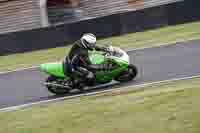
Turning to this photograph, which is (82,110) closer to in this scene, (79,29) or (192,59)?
(192,59)

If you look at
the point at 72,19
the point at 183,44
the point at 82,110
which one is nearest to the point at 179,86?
the point at 82,110

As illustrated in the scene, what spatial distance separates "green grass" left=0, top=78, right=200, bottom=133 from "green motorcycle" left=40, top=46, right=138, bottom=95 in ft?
3.32

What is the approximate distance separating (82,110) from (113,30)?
10411mm

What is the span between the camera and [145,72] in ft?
48.9

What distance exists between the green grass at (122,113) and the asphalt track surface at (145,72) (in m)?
1.18

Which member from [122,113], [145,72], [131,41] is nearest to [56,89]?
[145,72]

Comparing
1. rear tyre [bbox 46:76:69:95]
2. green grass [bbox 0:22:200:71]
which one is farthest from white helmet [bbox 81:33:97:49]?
green grass [bbox 0:22:200:71]

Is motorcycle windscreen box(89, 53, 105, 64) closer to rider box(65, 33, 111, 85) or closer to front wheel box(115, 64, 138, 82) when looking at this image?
rider box(65, 33, 111, 85)

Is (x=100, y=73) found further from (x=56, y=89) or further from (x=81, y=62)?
(x=56, y=89)

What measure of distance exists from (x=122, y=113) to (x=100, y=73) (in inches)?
153

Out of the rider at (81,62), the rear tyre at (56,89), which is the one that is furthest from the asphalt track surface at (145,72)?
the rider at (81,62)

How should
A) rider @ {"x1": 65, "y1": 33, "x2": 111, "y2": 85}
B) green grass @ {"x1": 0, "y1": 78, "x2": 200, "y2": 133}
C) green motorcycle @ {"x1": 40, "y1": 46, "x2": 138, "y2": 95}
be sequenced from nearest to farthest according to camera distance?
1. green grass @ {"x1": 0, "y1": 78, "x2": 200, "y2": 133}
2. rider @ {"x1": 65, "y1": 33, "x2": 111, "y2": 85}
3. green motorcycle @ {"x1": 40, "y1": 46, "x2": 138, "y2": 95}

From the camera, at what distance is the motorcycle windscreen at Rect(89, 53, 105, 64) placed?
14.3 metres

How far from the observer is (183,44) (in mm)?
18109
